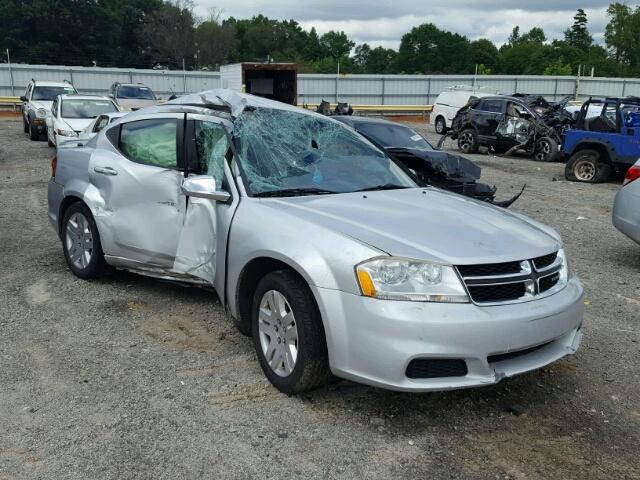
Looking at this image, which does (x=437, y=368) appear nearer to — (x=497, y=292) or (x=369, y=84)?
(x=497, y=292)

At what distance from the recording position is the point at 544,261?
3650mm

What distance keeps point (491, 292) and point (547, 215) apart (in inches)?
289

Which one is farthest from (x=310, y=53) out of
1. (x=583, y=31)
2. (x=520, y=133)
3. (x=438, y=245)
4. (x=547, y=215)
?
(x=438, y=245)

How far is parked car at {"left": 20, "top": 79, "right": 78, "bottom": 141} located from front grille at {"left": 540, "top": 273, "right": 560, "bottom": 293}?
57.1ft

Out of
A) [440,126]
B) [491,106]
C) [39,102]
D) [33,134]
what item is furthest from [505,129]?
[33,134]

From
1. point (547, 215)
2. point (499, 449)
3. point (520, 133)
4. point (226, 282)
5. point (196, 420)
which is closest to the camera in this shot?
point (499, 449)

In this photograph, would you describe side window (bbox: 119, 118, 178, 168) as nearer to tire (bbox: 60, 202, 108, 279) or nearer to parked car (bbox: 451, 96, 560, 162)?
tire (bbox: 60, 202, 108, 279)

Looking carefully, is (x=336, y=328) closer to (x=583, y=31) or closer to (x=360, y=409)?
(x=360, y=409)

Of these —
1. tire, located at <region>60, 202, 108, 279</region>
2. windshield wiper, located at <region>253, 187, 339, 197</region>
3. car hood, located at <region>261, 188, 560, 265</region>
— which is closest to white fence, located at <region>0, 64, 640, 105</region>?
tire, located at <region>60, 202, 108, 279</region>

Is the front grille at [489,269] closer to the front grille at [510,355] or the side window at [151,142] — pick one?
the front grille at [510,355]

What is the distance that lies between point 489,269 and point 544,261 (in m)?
0.49

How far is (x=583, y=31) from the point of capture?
11294cm

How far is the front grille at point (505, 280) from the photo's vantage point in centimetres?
330

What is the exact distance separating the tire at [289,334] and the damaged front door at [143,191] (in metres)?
1.30
